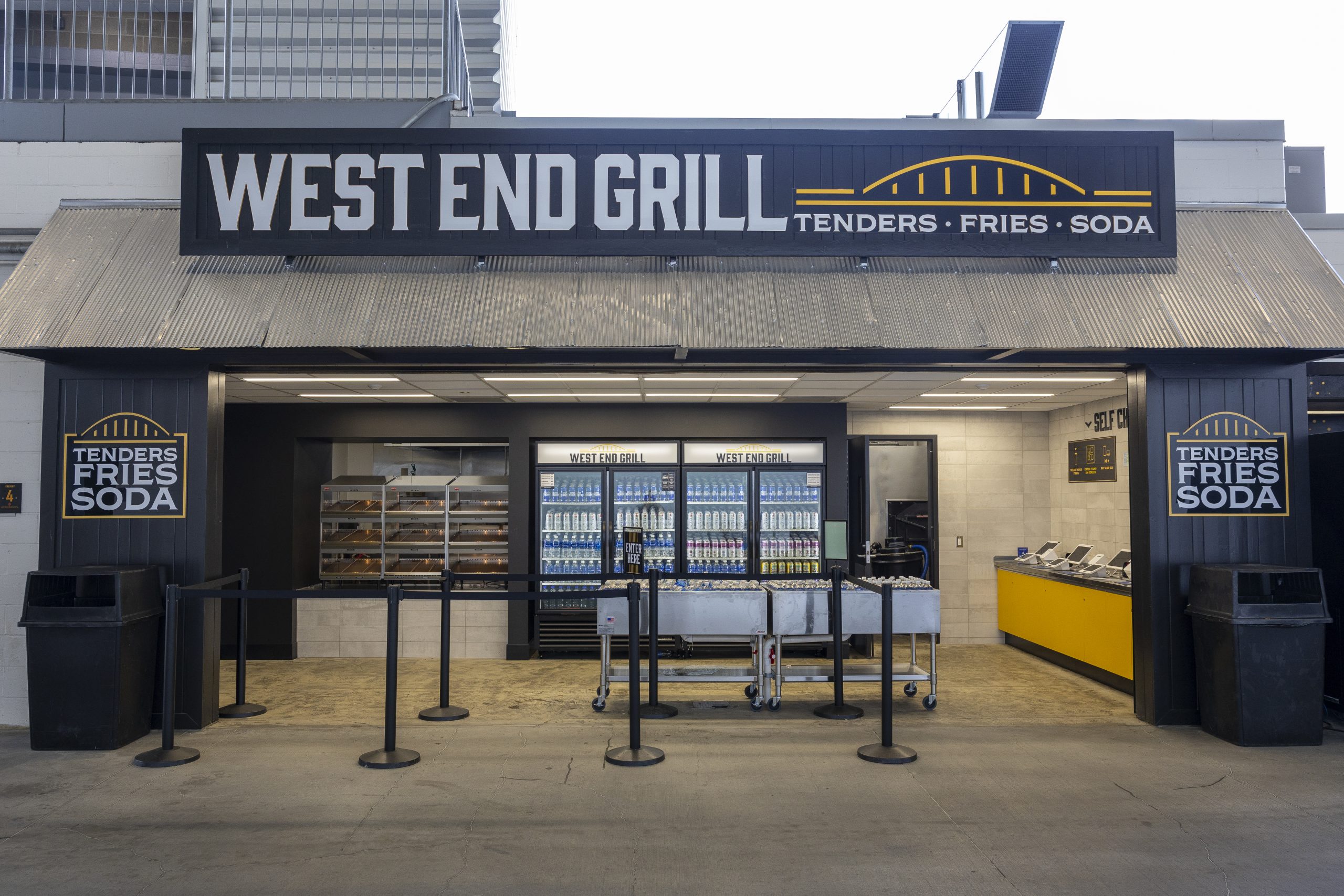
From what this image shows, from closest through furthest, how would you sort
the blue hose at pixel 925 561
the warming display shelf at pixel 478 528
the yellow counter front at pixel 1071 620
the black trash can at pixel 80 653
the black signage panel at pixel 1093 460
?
1. the black trash can at pixel 80 653
2. the yellow counter front at pixel 1071 620
3. the black signage panel at pixel 1093 460
4. the warming display shelf at pixel 478 528
5. the blue hose at pixel 925 561

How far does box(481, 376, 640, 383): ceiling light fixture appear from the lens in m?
6.44

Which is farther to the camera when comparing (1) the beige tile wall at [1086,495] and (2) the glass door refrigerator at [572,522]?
(2) the glass door refrigerator at [572,522]

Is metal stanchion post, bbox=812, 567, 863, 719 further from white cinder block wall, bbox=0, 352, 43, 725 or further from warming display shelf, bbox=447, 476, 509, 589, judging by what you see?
white cinder block wall, bbox=0, 352, 43, 725

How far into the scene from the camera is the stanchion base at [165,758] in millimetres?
4871

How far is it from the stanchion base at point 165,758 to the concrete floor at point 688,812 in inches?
2.6

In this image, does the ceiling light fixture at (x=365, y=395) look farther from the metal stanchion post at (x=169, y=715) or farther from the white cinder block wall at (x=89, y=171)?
the metal stanchion post at (x=169, y=715)

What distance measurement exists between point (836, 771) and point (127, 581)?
439 centimetres

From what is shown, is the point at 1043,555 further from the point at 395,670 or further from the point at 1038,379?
the point at 395,670

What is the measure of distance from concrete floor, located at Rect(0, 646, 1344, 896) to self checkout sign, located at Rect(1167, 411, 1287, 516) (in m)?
1.52

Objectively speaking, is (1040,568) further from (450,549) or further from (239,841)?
(239,841)

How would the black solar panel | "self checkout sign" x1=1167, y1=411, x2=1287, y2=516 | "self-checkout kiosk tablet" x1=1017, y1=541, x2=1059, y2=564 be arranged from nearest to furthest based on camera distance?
"self checkout sign" x1=1167, y1=411, x2=1287, y2=516, the black solar panel, "self-checkout kiosk tablet" x1=1017, y1=541, x2=1059, y2=564

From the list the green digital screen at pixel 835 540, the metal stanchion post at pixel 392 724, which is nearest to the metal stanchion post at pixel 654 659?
the metal stanchion post at pixel 392 724

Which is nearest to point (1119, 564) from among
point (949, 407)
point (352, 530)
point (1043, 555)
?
point (1043, 555)

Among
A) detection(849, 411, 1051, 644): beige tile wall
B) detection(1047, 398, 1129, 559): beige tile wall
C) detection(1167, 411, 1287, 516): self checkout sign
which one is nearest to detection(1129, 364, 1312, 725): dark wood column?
detection(1167, 411, 1287, 516): self checkout sign
